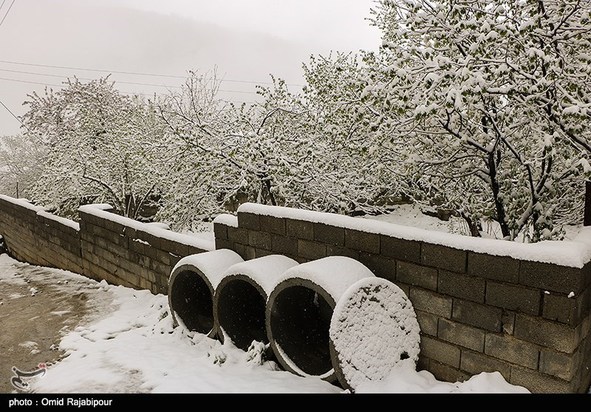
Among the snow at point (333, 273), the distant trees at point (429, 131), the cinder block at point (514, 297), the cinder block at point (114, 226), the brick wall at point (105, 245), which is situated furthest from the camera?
the cinder block at point (114, 226)

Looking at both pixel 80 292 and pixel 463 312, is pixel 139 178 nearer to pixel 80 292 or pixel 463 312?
pixel 80 292

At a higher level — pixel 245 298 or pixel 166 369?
pixel 245 298

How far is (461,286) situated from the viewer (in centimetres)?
309

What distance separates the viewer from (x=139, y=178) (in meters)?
12.3

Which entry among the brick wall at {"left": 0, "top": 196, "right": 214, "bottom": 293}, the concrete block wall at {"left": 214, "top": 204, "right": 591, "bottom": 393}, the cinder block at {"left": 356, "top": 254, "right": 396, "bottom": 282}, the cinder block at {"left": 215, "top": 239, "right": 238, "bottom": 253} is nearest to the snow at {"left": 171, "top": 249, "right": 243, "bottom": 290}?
the cinder block at {"left": 215, "top": 239, "right": 238, "bottom": 253}

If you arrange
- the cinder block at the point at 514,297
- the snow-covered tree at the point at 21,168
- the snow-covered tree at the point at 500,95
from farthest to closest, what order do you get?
1. the snow-covered tree at the point at 21,168
2. the snow-covered tree at the point at 500,95
3. the cinder block at the point at 514,297

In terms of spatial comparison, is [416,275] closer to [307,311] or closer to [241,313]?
[307,311]

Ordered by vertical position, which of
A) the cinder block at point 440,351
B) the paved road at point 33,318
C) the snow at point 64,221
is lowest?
the paved road at point 33,318

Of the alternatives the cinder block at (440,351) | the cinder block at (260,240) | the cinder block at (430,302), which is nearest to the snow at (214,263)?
the cinder block at (260,240)

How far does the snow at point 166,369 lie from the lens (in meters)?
3.15

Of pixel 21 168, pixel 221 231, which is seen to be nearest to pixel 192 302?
pixel 221 231

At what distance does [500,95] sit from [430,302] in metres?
2.78

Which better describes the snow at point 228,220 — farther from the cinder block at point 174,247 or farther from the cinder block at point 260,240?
the cinder block at point 174,247

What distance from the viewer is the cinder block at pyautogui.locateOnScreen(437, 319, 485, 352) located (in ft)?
9.91
